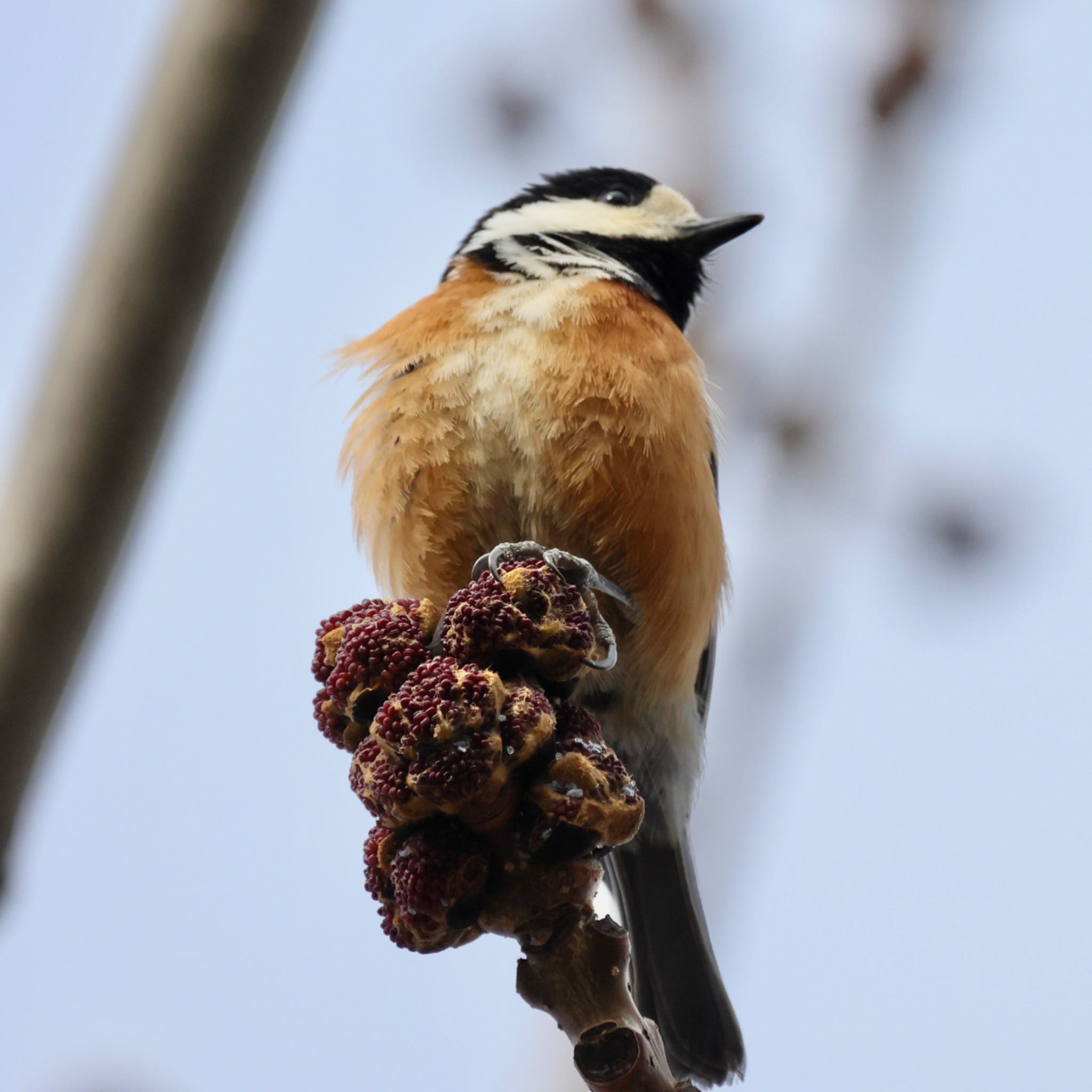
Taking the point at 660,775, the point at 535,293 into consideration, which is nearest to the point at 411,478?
the point at 535,293

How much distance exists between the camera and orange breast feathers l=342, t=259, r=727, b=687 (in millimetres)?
2531

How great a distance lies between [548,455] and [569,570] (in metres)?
0.56

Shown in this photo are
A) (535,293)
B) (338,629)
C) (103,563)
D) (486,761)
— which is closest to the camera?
(103,563)

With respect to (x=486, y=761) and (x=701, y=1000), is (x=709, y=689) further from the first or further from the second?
(x=486, y=761)

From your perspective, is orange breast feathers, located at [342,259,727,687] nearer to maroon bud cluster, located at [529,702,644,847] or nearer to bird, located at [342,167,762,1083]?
bird, located at [342,167,762,1083]

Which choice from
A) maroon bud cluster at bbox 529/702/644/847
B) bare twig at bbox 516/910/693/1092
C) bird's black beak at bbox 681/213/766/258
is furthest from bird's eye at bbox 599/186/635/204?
bare twig at bbox 516/910/693/1092

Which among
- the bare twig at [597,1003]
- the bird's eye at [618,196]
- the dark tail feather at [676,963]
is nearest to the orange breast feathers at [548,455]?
the dark tail feather at [676,963]

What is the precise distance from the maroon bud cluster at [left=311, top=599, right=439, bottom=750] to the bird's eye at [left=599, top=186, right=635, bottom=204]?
2155 millimetres

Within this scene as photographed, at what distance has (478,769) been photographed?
4.63ft

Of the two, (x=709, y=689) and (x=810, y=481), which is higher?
(x=810, y=481)

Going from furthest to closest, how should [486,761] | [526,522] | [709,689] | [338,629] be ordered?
[709,689], [526,522], [338,629], [486,761]

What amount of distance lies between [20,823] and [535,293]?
1.82 m

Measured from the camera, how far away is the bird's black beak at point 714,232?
3.14 meters

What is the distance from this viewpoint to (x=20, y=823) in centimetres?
135
